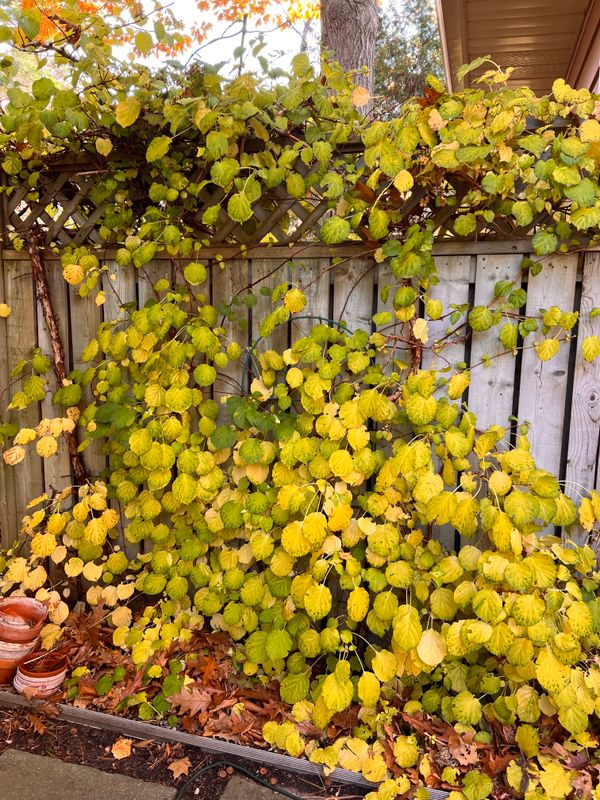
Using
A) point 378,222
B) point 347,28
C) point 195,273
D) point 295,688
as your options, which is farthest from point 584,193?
point 347,28

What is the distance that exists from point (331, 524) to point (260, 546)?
29cm

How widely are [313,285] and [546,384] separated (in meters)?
0.96

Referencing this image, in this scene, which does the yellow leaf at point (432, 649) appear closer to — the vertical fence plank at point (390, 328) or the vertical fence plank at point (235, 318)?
the vertical fence plank at point (390, 328)

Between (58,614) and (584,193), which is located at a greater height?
(584,193)

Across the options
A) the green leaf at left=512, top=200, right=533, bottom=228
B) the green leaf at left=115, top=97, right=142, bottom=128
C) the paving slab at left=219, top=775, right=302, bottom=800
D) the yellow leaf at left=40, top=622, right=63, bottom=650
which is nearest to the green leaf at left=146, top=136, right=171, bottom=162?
the green leaf at left=115, top=97, right=142, bottom=128

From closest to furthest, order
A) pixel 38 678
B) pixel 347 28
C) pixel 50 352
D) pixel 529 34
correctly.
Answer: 1. pixel 38 678
2. pixel 50 352
3. pixel 529 34
4. pixel 347 28

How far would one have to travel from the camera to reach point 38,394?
2561mm

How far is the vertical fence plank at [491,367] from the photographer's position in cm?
213

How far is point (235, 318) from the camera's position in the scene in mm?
2381

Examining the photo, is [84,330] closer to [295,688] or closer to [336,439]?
[336,439]

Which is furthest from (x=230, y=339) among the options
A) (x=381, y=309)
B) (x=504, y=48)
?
(x=504, y=48)

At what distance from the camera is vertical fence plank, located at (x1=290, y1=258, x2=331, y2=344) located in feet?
7.60

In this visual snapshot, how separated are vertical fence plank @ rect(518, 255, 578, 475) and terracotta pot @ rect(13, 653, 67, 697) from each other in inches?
79.8

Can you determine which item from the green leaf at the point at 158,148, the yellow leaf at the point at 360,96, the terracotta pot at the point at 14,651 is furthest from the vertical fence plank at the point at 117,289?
the terracotta pot at the point at 14,651
